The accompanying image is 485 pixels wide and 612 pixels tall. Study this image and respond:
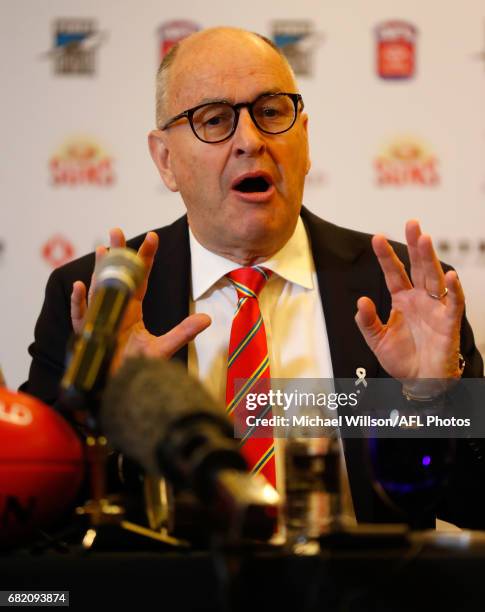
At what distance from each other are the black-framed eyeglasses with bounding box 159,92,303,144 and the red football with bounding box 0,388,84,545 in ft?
3.61

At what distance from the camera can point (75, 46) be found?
2.58 meters

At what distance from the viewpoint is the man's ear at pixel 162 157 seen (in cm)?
229

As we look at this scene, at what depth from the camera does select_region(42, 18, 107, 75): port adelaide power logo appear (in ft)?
8.48

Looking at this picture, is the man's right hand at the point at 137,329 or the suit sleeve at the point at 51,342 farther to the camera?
the suit sleeve at the point at 51,342

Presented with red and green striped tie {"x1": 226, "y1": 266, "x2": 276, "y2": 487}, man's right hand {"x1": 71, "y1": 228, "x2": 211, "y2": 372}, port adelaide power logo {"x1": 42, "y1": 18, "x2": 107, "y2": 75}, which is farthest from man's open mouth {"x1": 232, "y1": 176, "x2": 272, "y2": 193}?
port adelaide power logo {"x1": 42, "y1": 18, "x2": 107, "y2": 75}

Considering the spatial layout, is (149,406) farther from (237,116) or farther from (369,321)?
(237,116)

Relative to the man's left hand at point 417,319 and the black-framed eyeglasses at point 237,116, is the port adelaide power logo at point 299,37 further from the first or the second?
the man's left hand at point 417,319

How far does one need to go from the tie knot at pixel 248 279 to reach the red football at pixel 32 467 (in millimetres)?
1000

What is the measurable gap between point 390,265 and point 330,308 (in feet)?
1.38

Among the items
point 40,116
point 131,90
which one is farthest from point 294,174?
point 40,116

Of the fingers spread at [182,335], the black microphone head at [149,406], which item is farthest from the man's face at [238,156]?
the black microphone head at [149,406]

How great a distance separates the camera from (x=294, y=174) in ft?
6.86

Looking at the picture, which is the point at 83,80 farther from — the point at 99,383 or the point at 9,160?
the point at 99,383

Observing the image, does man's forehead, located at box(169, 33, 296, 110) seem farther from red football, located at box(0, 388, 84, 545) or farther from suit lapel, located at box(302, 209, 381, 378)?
red football, located at box(0, 388, 84, 545)
